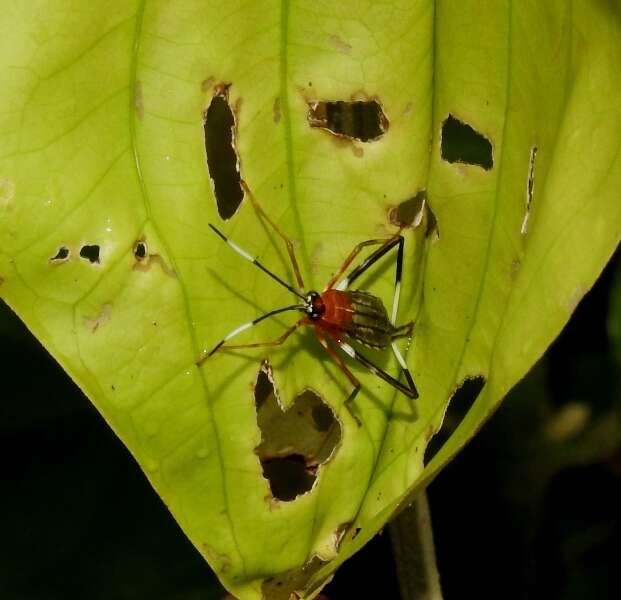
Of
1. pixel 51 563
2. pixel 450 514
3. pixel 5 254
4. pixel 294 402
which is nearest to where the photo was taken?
pixel 5 254

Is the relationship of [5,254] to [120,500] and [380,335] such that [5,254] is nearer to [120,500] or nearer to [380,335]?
[380,335]

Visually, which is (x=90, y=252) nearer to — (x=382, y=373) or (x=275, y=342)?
(x=275, y=342)

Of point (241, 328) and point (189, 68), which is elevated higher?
point (189, 68)

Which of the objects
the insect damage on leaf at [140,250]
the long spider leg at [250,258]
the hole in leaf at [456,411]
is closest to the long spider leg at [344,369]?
the long spider leg at [250,258]

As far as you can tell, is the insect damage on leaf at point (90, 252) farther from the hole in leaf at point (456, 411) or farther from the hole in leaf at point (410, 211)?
the hole in leaf at point (456, 411)

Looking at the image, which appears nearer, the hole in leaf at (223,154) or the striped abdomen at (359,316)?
the hole in leaf at (223,154)

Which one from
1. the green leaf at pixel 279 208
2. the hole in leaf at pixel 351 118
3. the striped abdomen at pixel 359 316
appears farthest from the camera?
the striped abdomen at pixel 359 316

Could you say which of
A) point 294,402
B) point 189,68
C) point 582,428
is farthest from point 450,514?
point 189,68
